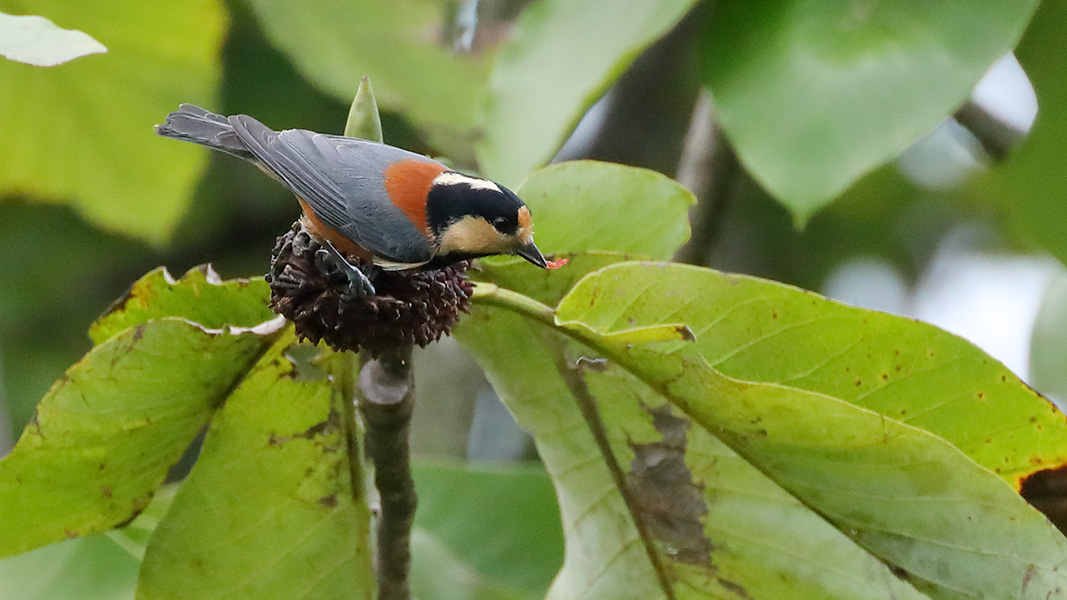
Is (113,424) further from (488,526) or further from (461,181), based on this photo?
(488,526)

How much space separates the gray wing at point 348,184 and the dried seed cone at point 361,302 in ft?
0.07

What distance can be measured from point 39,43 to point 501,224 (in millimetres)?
330

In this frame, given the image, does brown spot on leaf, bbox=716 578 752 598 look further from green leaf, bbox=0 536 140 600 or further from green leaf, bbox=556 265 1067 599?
green leaf, bbox=0 536 140 600

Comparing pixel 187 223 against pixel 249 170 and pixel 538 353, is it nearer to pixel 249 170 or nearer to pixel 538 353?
pixel 249 170

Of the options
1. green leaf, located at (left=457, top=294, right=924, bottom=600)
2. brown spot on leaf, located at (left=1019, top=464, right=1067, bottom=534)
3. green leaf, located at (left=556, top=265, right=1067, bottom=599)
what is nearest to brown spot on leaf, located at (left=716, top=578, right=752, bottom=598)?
green leaf, located at (left=457, top=294, right=924, bottom=600)

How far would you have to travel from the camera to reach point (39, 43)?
70 cm

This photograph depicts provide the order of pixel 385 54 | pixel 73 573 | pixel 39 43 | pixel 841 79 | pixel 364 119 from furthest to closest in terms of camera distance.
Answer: pixel 385 54 < pixel 73 573 < pixel 841 79 < pixel 364 119 < pixel 39 43

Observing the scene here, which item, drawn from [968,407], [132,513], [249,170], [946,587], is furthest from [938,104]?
[249,170]

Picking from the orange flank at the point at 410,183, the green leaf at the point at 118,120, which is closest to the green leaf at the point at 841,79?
the orange flank at the point at 410,183

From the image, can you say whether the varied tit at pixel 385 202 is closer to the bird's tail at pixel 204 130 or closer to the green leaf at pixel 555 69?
the bird's tail at pixel 204 130

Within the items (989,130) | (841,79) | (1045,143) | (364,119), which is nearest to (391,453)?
(364,119)

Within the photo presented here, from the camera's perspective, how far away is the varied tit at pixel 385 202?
0.76 m

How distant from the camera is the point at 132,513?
893 millimetres

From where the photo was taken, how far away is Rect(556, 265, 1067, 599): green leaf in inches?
29.4
